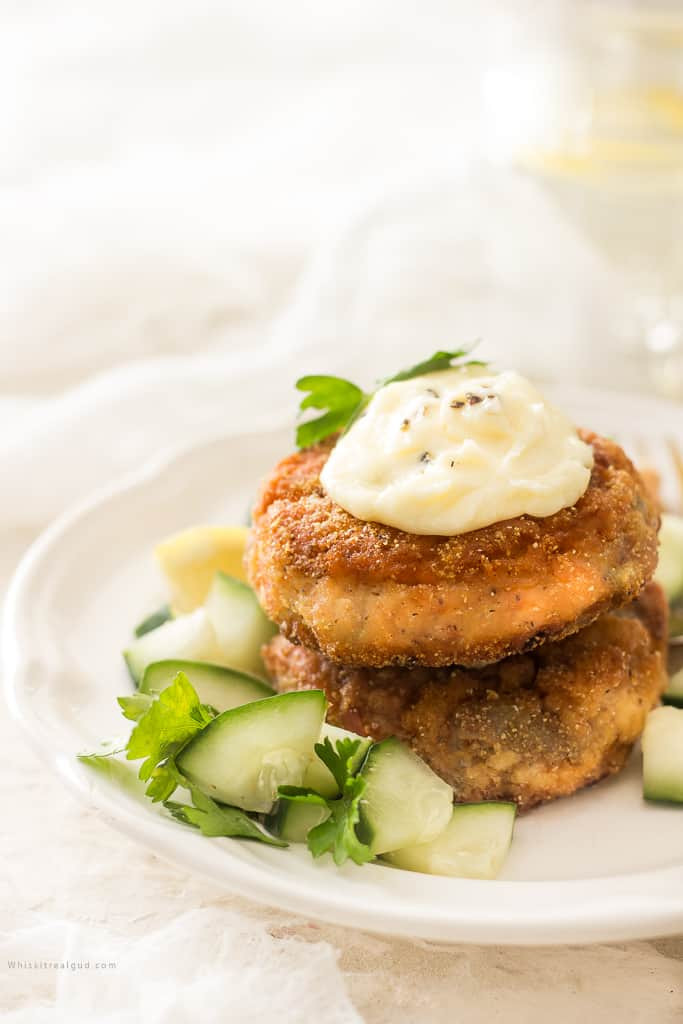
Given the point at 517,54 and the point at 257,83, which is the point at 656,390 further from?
the point at 257,83

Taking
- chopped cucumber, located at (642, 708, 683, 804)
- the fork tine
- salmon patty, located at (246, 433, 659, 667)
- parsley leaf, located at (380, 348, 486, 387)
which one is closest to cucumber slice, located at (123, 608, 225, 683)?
salmon patty, located at (246, 433, 659, 667)

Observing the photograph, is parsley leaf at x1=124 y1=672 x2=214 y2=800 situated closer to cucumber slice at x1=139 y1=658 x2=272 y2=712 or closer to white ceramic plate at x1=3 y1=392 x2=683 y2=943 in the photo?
white ceramic plate at x1=3 y1=392 x2=683 y2=943

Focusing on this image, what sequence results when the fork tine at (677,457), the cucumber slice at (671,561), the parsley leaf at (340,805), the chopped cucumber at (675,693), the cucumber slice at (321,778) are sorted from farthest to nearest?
the fork tine at (677,457) → the cucumber slice at (671,561) → the chopped cucumber at (675,693) → the cucumber slice at (321,778) → the parsley leaf at (340,805)

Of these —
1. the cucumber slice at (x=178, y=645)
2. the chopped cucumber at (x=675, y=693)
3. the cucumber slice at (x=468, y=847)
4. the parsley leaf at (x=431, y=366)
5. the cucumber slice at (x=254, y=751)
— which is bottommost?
the chopped cucumber at (x=675, y=693)

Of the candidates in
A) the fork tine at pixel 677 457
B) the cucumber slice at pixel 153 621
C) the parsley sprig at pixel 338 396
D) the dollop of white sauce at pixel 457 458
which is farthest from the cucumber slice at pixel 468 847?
the fork tine at pixel 677 457

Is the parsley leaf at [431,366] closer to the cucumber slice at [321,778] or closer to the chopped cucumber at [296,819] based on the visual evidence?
the cucumber slice at [321,778]
